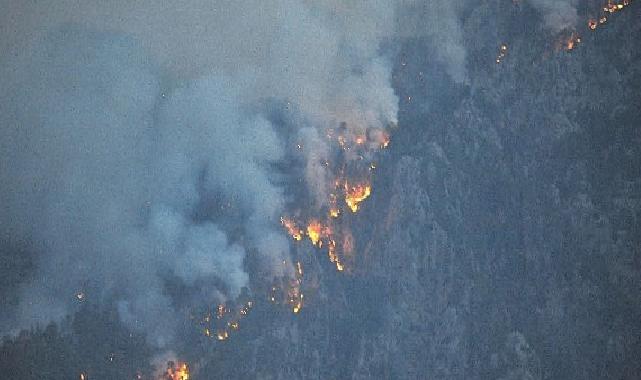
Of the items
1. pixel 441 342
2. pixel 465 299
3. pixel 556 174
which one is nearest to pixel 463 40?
pixel 556 174

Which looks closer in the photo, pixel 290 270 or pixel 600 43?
pixel 600 43

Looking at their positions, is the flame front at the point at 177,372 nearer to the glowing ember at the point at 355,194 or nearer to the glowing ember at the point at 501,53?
the glowing ember at the point at 355,194

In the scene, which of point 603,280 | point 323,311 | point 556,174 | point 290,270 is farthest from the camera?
point 290,270

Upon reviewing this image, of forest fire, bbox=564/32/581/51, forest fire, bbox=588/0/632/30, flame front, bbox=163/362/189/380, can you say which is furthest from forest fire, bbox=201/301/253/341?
forest fire, bbox=588/0/632/30

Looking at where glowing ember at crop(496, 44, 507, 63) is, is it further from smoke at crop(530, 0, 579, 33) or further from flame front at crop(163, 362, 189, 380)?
flame front at crop(163, 362, 189, 380)

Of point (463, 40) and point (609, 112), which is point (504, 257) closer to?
point (609, 112)

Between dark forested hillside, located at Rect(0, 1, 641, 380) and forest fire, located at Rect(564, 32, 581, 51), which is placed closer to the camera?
dark forested hillside, located at Rect(0, 1, 641, 380)

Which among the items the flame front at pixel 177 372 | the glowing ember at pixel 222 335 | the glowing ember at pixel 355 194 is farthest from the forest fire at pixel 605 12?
the flame front at pixel 177 372
